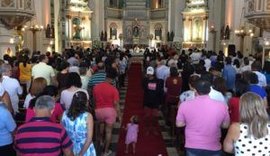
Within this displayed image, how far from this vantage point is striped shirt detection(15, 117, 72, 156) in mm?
3719

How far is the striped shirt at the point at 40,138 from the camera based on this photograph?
3719 millimetres

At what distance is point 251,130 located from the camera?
11.3 feet

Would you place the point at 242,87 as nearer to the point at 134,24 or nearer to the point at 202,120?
the point at 202,120

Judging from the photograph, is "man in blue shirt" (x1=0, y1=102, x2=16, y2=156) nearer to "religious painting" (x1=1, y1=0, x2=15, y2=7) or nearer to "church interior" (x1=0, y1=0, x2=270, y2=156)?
"church interior" (x1=0, y1=0, x2=270, y2=156)

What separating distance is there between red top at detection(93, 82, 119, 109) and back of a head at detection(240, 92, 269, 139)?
369 cm

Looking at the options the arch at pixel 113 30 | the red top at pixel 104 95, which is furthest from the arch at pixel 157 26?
the red top at pixel 104 95

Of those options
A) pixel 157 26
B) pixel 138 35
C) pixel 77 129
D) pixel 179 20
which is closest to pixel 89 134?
pixel 77 129

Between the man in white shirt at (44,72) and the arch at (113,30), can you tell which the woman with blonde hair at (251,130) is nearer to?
the man in white shirt at (44,72)

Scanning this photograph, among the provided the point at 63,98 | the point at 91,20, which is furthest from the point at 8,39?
the point at 91,20

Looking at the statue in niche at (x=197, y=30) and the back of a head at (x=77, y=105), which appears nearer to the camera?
the back of a head at (x=77, y=105)

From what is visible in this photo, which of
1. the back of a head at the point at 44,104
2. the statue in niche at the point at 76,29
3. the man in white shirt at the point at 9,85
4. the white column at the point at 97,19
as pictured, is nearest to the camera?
the back of a head at the point at 44,104

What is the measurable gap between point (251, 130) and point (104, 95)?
379 centimetres

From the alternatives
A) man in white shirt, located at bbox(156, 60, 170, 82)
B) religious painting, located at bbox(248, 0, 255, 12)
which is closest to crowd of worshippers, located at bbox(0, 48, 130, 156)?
man in white shirt, located at bbox(156, 60, 170, 82)

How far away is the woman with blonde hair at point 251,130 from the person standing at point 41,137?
1.61 metres
